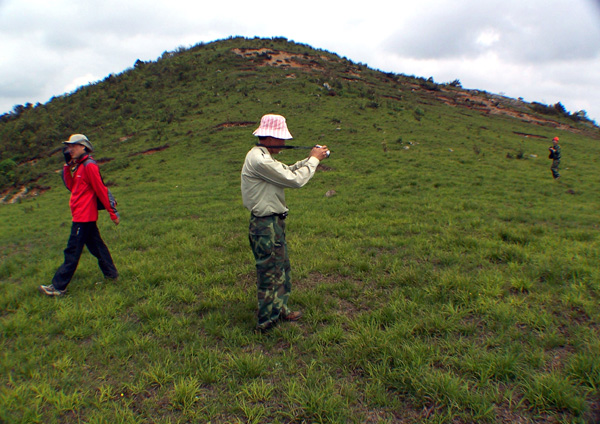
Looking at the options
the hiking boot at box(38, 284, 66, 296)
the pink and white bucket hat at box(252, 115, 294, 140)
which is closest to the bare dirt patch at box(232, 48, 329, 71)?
the hiking boot at box(38, 284, 66, 296)

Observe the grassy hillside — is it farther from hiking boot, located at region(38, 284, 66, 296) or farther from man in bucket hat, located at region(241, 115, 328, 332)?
man in bucket hat, located at region(241, 115, 328, 332)

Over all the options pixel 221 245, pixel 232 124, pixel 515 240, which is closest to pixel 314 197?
pixel 221 245

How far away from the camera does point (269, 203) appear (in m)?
3.41

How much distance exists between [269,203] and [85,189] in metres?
3.09

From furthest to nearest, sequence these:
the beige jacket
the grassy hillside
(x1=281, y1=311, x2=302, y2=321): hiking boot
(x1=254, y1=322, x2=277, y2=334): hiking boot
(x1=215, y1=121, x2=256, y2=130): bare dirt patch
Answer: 1. (x1=215, y1=121, x2=256, y2=130): bare dirt patch
2. (x1=281, y1=311, x2=302, y2=321): hiking boot
3. (x1=254, y1=322, x2=277, y2=334): hiking boot
4. the beige jacket
5. the grassy hillside

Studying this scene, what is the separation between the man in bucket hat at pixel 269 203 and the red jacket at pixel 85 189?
260 centimetres

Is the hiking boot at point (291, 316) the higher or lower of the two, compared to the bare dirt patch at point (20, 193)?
higher

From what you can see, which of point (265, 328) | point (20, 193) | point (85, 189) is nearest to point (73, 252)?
point (85, 189)

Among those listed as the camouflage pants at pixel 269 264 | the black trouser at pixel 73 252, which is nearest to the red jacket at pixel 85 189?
the black trouser at pixel 73 252

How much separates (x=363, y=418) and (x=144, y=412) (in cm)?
177

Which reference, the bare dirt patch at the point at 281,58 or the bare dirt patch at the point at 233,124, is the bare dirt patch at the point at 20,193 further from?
the bare dirt patch at the point at 281,58

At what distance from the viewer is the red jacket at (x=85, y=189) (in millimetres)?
4613

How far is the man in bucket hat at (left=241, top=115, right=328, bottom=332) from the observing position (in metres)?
3.30

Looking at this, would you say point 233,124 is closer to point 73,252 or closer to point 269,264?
point 73,252
